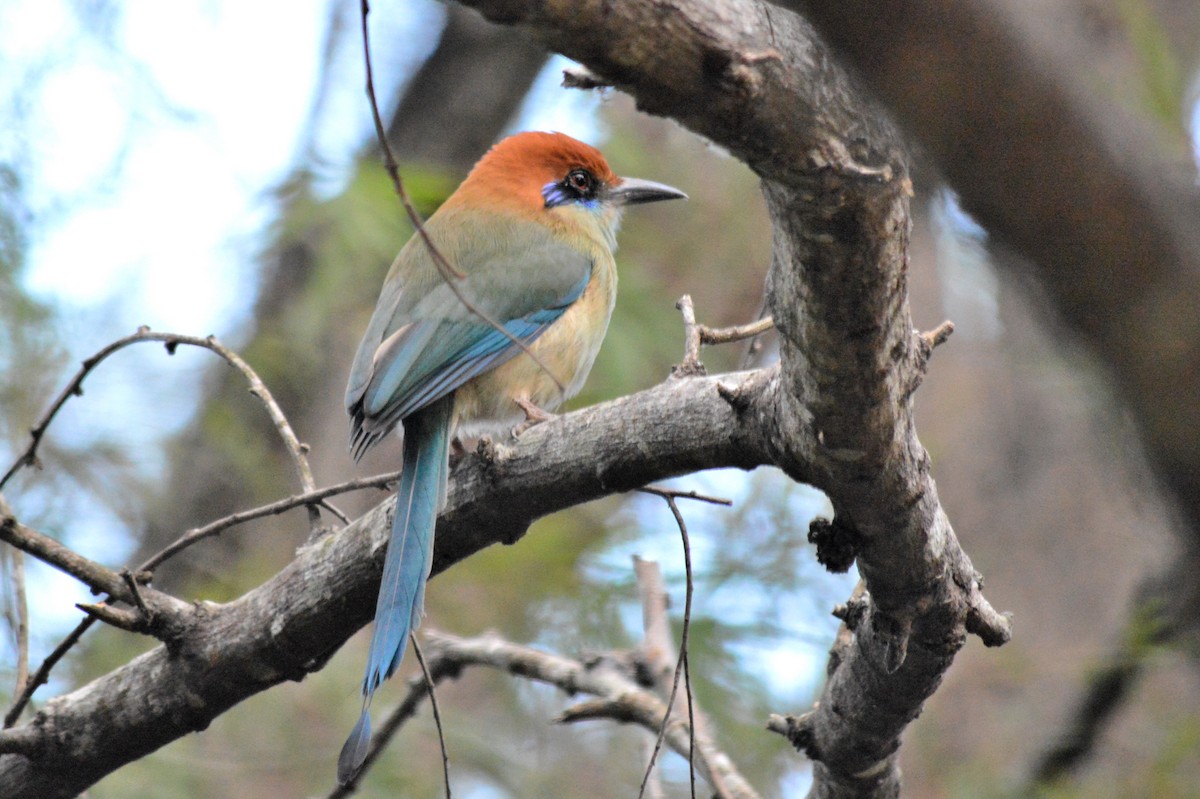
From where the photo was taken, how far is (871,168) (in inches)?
53.4

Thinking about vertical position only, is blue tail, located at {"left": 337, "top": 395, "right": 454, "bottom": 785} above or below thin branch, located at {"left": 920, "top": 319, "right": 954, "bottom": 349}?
below

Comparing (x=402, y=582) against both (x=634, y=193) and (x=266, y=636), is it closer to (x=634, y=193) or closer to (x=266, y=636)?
(x=266, y=636)

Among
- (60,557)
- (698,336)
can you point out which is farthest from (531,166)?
(60,557)

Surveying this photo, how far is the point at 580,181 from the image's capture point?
4.80m

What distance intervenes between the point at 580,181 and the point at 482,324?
1258mm

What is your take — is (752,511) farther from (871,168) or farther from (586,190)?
(871,168)

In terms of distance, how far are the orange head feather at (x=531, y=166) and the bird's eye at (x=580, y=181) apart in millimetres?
16

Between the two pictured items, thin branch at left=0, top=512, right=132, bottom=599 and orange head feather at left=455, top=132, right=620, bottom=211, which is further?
orange head feather at left=455, top=132, right=620, bottom=211

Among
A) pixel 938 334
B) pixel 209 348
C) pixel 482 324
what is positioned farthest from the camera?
pixel 482 324

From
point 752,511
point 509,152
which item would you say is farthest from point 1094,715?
point 509,152

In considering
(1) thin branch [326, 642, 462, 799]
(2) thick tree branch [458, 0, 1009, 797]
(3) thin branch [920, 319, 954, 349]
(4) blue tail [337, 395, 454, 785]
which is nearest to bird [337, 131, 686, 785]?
(4) blue tail [337, 395, 454, 785]

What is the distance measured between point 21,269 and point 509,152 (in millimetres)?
2516

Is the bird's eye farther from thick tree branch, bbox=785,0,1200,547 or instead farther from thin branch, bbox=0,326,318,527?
thick tree branch, bbox=785,0,1200,547

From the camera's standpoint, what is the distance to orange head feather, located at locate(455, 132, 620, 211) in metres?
4.67
